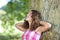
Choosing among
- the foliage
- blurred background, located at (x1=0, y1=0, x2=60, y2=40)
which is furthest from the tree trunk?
the foliage

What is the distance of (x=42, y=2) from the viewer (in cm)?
132

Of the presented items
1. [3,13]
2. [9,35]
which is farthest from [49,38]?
[3,13]

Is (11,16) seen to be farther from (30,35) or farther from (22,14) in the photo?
(30,35)

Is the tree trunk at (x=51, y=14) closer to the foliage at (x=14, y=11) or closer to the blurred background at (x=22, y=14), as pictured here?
the blurred background at (x=22, y=14)

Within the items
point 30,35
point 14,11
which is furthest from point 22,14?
point 30,35

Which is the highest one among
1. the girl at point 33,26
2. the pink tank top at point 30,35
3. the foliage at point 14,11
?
the foliage at point 14,11

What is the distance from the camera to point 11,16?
4.44 feet

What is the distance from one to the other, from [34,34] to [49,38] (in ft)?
0.46

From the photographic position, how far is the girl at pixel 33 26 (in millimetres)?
1298

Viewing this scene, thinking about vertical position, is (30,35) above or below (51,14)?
below

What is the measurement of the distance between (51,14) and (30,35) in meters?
0.27

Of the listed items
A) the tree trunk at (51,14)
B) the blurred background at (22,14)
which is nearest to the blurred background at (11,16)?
the blurred background at (22,14)

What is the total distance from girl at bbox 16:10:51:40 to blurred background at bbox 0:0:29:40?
0.05 m

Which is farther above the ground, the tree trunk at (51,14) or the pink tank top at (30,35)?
the tree trunk at (51,14)
